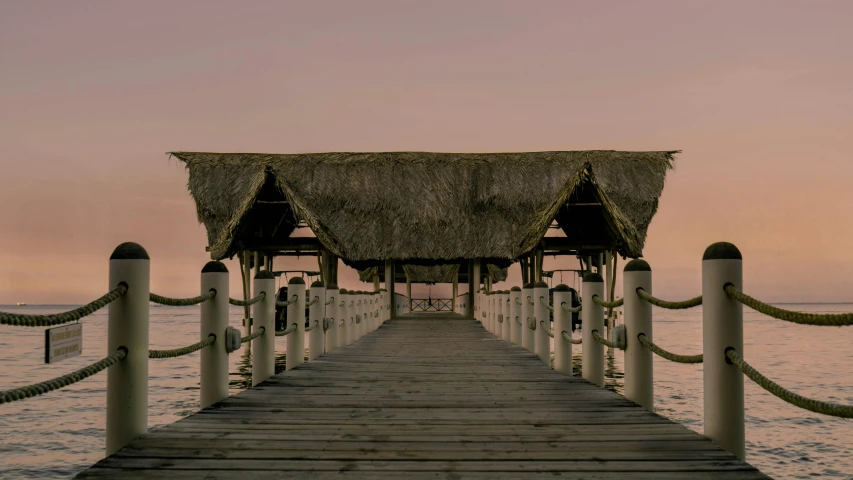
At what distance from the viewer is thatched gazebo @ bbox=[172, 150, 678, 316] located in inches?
955

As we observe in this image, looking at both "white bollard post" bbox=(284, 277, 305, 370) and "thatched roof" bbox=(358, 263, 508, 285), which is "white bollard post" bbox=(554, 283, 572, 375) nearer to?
"white bollard post" bbox=(284, 277, 305, 370)

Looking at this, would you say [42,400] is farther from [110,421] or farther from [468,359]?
[110,421]

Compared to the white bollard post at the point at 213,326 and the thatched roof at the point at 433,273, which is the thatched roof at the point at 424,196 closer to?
the thatched roof at the point at 433,273

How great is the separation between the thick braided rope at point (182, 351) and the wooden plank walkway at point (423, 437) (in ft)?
1.56

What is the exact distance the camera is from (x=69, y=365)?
24.9 meters

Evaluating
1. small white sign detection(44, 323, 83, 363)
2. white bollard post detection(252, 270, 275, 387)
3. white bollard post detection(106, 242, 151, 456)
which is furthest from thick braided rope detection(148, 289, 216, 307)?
white bollard post detection(252, 270, 275, 387)

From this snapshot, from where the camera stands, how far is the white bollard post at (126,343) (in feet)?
14.5

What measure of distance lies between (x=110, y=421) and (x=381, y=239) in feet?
65.9

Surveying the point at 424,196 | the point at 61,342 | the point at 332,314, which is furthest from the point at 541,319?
the point at 424,196

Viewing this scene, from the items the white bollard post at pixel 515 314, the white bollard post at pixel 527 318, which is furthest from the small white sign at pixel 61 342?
the white bollard post at pixel 515 314

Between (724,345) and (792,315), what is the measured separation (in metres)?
0.66

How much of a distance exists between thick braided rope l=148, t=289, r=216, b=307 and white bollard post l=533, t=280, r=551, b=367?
17.7 feet

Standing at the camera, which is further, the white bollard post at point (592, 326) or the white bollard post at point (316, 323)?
the white bollard post at point (316, 323)

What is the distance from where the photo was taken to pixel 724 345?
4395 millimetres
